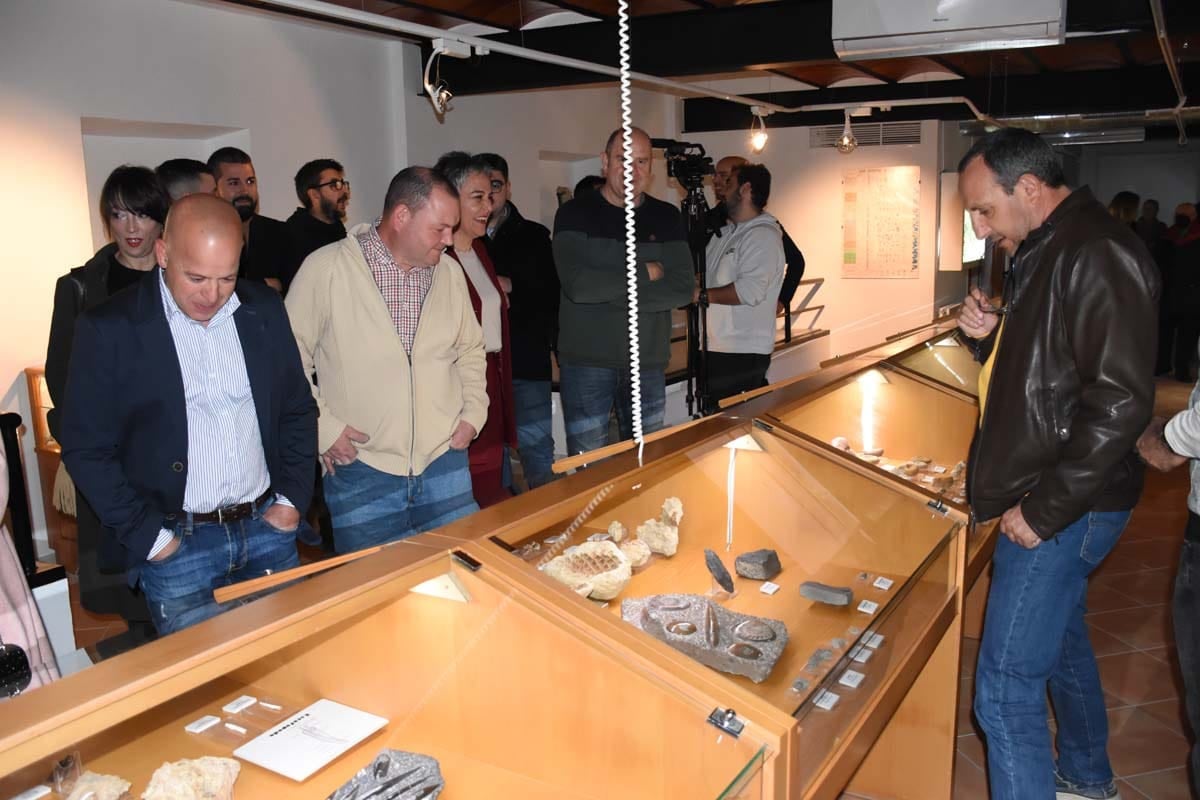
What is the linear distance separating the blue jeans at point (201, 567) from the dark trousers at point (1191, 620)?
203 centimetres

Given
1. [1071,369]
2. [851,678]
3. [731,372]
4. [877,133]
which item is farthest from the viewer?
[877,133]

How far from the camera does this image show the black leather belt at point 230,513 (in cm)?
222

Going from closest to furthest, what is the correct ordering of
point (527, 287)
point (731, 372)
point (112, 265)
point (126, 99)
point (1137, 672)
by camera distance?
point (112, 265) < point (1137, 672) < point (527, 287) < point (731, 372) < point (126, 99)

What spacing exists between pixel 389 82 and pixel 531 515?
6.46m

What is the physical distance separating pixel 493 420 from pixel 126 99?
11.7 feet

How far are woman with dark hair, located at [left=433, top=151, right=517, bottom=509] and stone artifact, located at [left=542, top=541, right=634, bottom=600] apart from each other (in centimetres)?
136

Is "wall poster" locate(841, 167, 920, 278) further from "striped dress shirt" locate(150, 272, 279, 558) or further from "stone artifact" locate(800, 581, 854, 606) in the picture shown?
"striped dress shirt" locate(150, 272, 279, 558)

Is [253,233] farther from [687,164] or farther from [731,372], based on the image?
[731,372]

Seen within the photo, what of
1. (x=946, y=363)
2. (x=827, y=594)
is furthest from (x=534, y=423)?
(x=827, y=594)

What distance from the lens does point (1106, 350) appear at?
2.04 meters

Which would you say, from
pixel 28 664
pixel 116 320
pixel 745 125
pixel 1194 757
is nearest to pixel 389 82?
pixel 745 125

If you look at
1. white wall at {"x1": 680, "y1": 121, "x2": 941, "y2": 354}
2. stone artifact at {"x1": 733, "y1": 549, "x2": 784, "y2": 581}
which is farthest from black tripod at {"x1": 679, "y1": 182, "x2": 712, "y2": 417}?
white wall at {"x1": 680, "y1": 121, "x2": 941, "y2": 354}

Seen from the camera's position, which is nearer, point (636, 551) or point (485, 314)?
point (636, 551)

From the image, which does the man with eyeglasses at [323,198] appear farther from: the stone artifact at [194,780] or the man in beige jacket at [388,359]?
the stone artifact at [194,780]
